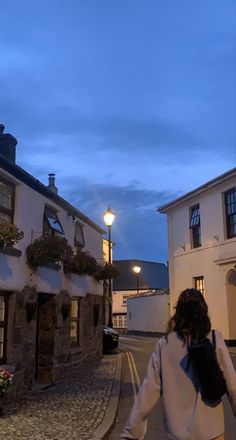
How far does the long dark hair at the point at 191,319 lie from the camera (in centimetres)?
349

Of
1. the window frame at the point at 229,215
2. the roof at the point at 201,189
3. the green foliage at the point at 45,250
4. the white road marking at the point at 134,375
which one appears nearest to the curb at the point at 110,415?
the white road marking at the point at 134,375

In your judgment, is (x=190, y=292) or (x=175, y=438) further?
(x=190, y=292)

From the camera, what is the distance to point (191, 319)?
352 centimetres

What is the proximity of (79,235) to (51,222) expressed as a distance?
155 inches

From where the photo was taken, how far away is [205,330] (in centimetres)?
348

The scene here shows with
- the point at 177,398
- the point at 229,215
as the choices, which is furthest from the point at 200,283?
the point at 177,398

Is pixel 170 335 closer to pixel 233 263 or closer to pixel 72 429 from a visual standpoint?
pixel 72 429

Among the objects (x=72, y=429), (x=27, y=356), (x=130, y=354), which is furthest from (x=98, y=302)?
(x=72, y=429)

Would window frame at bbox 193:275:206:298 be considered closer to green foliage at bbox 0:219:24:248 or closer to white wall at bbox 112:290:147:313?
green foliage at bbox 0:219:24:248

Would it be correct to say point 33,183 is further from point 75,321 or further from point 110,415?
point 75,321

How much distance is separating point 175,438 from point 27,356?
329 inches

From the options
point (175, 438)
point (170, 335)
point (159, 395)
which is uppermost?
point (170, 335)

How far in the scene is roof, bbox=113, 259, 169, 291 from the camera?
182 ft

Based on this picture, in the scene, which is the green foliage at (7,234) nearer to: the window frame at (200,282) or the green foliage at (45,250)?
the green foliage at (45,250)
